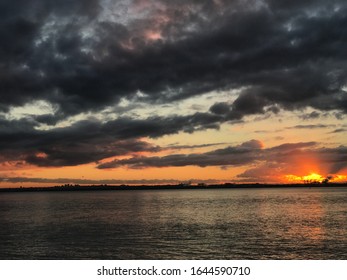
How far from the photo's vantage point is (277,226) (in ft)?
287

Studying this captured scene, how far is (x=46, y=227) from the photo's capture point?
3499 inches

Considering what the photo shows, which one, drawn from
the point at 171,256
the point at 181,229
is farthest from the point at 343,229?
the point at 171,256
